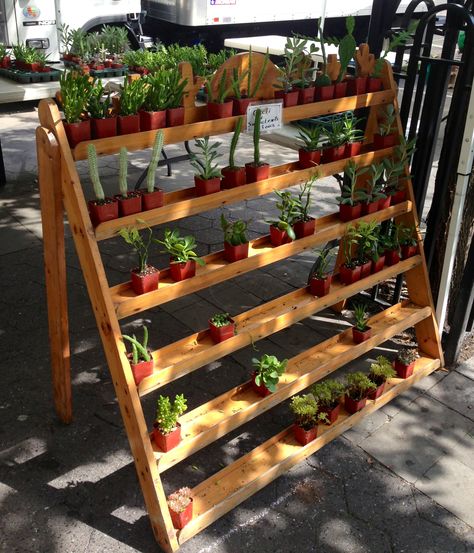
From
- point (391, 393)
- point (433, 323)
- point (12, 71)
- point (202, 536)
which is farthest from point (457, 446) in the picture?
point (12, 71)

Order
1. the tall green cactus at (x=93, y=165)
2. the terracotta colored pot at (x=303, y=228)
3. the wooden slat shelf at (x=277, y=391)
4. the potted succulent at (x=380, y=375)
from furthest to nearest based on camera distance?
the potted succulent at (x=380, y=375)
the terracotta colored pot at (x=303, y=228)
the wooden slat shelf at (x=277, y=391)
the tall green cactus at (x=93, y=165)

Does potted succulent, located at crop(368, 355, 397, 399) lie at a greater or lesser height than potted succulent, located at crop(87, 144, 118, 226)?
lesser

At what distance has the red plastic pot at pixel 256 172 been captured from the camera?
2.73 meters

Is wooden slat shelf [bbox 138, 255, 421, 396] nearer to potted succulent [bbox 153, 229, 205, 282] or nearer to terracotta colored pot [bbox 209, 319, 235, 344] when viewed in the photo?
terracotta colored pot [bbox 209, 319, 235, 344]

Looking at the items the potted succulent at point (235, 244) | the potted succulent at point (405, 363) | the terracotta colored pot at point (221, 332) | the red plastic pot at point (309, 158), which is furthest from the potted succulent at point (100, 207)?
the potted succulent at point (405, 363)

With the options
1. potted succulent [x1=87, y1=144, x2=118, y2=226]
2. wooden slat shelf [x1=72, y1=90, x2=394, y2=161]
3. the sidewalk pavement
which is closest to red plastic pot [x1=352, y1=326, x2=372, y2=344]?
the sidewalk pavement

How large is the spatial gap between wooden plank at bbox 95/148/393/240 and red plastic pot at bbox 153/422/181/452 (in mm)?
828

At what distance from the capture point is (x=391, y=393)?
10.7 ft

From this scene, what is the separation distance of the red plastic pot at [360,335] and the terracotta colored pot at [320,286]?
1.13ft

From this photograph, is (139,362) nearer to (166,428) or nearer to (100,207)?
(166,428)

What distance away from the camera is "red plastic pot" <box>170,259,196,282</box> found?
8.26ft

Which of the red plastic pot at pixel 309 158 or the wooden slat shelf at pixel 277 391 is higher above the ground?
the red plastic pot at pixel 309 158

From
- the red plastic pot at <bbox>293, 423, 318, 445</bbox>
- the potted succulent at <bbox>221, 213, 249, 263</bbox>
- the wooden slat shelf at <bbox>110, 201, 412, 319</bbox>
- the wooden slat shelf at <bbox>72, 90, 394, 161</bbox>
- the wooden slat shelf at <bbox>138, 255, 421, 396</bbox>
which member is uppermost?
the wooden slat shelf at <bbox>72, 90, 394, 161</bbox>

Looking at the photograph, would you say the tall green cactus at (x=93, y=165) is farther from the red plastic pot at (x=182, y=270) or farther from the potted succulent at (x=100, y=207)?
the red plastic pot at (x=182, y=270)
